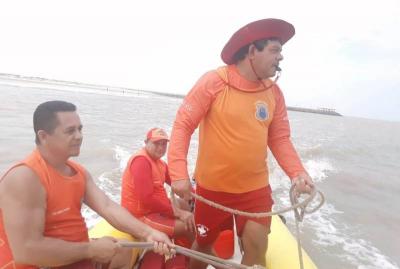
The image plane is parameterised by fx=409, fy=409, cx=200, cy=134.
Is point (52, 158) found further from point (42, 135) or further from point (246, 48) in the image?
point (246, 48)

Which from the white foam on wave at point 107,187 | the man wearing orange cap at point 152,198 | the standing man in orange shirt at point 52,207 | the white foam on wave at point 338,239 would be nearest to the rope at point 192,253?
the standing man in orange shirt at point 52,207

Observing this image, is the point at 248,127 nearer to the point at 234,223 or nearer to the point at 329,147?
the point at 234,223

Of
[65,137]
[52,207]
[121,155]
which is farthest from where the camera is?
[121,155]

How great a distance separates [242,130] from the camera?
2.51 metres

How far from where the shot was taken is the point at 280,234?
165 inches

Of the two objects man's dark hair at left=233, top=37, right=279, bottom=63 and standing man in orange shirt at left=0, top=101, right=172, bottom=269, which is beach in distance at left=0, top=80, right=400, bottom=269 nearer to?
standing man in orange shirt at left=0, top=101, right=172, bottom=269

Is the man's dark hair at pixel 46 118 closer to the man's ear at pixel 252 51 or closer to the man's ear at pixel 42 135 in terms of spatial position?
the man's ear at pixel 42 135

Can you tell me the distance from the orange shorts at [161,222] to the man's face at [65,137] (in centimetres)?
166

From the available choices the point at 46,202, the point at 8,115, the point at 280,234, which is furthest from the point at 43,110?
the point at 8,115

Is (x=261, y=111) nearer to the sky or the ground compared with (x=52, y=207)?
nearer to the sky

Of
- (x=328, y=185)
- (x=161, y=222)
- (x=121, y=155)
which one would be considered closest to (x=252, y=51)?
(x=161, y=222)

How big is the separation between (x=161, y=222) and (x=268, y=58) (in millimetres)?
1858

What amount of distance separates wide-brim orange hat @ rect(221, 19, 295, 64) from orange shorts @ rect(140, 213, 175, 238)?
69.7 inches

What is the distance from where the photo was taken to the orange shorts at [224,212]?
2.63m
